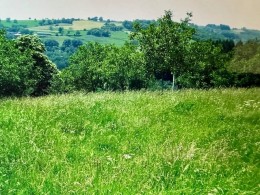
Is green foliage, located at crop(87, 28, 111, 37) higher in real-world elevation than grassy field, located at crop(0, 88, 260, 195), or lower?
lower

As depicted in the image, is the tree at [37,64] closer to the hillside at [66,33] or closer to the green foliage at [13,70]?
the green foliage at [13,70]

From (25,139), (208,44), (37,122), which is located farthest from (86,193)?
(208,44)

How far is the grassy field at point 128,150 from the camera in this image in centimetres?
482

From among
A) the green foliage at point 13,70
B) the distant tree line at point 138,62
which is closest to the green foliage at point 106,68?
the distant tree line at point 138,62

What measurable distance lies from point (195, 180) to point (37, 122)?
3.43 meters

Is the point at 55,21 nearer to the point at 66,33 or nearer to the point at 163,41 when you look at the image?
the point at 66,33

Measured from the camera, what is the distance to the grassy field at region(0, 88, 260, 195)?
15.8 ft

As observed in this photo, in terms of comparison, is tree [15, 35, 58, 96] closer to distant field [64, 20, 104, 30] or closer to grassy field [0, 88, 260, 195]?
grassy field [0, 88, 260, 195]

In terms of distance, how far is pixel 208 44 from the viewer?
249 ft

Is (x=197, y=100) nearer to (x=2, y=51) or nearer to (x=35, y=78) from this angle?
(x=2, y=51)

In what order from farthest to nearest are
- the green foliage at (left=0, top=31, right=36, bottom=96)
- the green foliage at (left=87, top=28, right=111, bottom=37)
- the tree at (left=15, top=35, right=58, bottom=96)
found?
the green foliage at (left=87, top=28, right=111, bottom=37) < the tree at (left=15, top=35, right=58, bottom=96) < the green foliage at (left=0, top=31, right=36, bottom=96)

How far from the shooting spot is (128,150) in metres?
6.37

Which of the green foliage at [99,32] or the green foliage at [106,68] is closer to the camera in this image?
the green foliage at [106,68]

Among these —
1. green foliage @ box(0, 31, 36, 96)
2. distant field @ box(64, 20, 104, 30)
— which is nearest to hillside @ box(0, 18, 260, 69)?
distant field @ box(64, 20, 104, 30)
